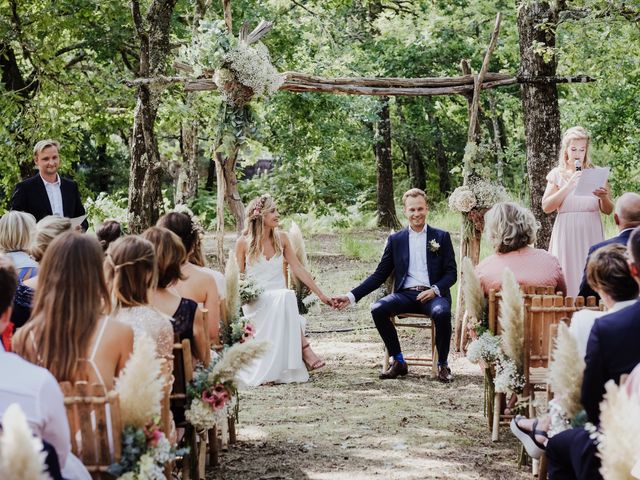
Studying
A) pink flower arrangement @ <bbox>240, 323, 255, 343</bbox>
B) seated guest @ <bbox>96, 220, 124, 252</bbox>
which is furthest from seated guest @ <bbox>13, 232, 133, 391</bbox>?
pink flower arrangement @ <bbox>240, 323, 255, 343</bbox>

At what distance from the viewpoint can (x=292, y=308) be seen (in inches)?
313

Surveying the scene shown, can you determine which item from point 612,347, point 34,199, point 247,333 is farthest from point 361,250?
point 612,347

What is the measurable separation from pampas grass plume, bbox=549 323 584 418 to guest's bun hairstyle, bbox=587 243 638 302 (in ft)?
1.16

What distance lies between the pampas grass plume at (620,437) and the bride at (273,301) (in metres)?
5.20

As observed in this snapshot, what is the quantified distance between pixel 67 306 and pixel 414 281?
5100mm

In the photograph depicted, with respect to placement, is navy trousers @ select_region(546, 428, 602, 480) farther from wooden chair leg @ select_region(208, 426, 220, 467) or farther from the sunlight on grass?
the sunlight on grass

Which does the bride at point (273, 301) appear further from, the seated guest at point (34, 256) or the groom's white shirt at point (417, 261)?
the seated guest at point (34, 256)

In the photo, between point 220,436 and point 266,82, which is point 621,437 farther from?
point 266,82

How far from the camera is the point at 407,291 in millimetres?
7887

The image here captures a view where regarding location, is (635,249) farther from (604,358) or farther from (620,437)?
(620,437)

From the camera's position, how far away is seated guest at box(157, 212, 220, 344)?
522cm

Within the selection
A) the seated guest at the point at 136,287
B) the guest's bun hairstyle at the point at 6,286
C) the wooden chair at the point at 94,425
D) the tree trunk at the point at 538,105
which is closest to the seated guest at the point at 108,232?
the seated guest at the point at 136,287

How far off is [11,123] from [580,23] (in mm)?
7509

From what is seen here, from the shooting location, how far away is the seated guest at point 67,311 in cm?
316
